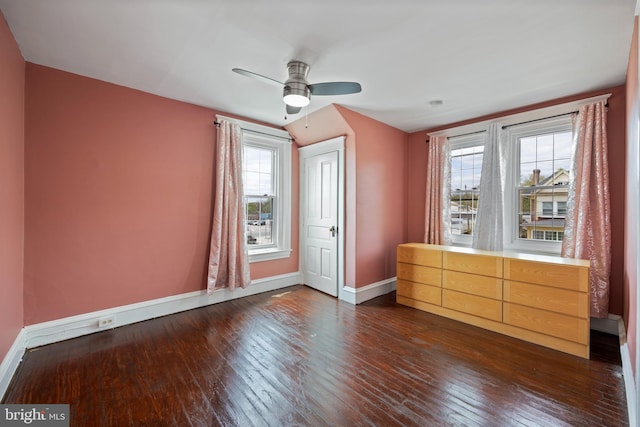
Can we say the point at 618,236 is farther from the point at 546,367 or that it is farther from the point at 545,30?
the point at 545,30

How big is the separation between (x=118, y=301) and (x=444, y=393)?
317cm

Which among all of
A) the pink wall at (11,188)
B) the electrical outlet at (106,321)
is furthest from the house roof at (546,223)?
the pink wall at (11,188)

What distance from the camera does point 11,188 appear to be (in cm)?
210

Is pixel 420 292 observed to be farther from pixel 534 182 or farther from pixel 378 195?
pixel 534 182

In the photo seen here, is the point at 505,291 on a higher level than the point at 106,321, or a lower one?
higher

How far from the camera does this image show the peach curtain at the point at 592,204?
275 cm

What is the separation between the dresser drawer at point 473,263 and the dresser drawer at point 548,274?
9cm

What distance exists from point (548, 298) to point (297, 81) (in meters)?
3.02

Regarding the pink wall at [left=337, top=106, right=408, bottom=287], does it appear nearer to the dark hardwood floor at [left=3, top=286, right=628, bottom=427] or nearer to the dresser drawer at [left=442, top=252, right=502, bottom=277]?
the dresser drawer at [left=442, top=252, right=502, bottom=277]

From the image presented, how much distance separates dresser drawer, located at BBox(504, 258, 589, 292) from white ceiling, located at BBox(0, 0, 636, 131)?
1.80 meters

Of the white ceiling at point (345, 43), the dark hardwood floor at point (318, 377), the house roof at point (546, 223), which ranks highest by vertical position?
the white ceiling at point (345, 43)

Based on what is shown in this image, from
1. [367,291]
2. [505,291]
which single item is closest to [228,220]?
[367,291]

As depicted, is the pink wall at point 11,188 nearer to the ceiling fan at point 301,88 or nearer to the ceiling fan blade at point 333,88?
the ceiling fan at point 301,88

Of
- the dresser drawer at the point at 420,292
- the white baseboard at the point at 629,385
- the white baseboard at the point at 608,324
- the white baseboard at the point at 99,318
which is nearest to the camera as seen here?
the white baseboard at the point at 629,385
